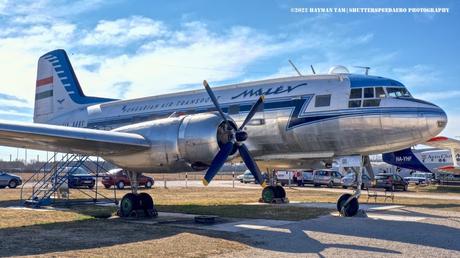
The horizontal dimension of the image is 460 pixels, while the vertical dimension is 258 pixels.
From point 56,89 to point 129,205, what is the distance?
12.7 m

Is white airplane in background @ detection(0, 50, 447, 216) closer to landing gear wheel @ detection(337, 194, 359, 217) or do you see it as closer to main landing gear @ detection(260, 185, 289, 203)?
landing gear wheel @ detection(337, 194, 359, 217)

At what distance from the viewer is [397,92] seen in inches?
617

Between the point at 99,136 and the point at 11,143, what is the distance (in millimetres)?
3773

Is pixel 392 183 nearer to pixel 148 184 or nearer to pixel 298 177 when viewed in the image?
pixel 298 177

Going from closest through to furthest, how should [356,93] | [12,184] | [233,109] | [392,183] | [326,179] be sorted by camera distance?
[356,93]
[233,109]
[12,184]
[392,183]
[326,179]

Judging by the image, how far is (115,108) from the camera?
22.3m

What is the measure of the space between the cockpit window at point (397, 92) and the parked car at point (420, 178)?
37.6 m

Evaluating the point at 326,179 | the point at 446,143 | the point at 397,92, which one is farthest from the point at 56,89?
the point at 446,143

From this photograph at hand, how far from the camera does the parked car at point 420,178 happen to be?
50312 millimetres

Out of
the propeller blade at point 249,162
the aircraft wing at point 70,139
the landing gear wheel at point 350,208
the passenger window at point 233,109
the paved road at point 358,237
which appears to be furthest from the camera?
the passenger window at point 233,109

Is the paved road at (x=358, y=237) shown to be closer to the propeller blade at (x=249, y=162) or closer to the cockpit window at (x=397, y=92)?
the propeller blade at (x=249, y=162)

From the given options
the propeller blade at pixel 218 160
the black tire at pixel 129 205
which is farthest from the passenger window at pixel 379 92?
the black tire at pixel 129 205

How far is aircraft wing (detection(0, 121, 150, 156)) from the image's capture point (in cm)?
1286

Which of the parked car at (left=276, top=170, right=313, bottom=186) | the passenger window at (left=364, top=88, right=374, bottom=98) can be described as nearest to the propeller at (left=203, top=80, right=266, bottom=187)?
the passenger window at (left=364, top=88, right=374, bottom=98)
